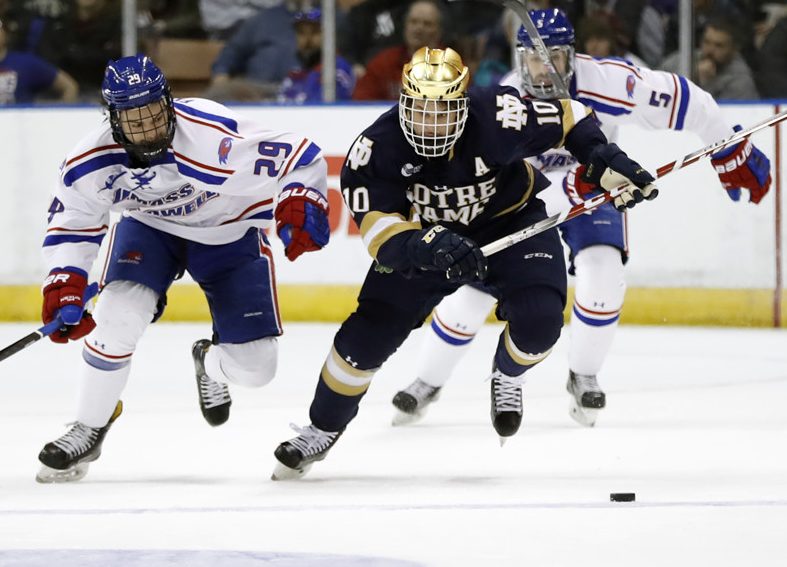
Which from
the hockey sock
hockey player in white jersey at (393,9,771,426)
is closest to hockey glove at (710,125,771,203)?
hockey player in white jersey at (393,9,771,426)

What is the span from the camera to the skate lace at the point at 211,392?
4609mm

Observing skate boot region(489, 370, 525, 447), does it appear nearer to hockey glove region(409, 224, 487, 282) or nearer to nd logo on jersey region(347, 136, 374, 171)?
hockey glove region(409, 224, 487, 282)

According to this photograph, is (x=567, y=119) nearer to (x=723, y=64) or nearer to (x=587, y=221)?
(x=587, y=221)

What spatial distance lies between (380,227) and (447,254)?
0.79 ft

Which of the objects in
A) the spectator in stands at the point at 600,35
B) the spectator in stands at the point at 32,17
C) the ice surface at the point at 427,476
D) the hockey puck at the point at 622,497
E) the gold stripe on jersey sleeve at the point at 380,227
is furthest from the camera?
the spectator in stands at the point at 32,17

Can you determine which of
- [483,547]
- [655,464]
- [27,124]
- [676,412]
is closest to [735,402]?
[676,412]

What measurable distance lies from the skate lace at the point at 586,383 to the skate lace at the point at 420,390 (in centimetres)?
45

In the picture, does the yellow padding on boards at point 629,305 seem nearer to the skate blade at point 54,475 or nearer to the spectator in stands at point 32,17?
the spectator in stands at point 32,17

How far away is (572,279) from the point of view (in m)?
7.09

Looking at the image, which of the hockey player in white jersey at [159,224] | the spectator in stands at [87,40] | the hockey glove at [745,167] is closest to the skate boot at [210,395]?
the hockey player in white jersey at [159,224]

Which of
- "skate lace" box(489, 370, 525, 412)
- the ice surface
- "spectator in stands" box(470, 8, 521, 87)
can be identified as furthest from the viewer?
"spectator in stands" box(470, 8, 521, 87)

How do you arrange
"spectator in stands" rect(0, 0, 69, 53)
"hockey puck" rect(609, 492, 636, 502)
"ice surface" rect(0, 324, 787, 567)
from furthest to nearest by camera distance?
1. "spectator in stands" rect(0, 0, 69, 53)
2. "hockey puck" rect(609, 492, 636, 502)
3. "ice surface" rect(0, 324, 787, 567)

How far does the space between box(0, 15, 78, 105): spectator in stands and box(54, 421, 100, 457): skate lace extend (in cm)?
359

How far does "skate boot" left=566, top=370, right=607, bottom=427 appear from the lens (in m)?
4.79
